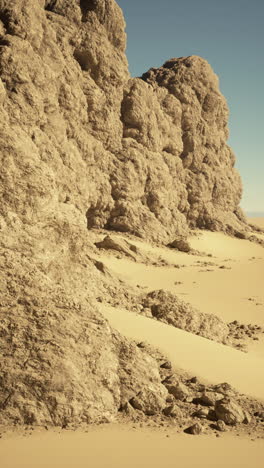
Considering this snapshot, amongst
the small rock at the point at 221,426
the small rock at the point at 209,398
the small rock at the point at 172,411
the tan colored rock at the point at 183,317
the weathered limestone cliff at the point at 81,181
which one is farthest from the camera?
the tan colored rock at the point at 183,317

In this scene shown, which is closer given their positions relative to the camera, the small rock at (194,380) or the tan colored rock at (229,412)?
the tan colored rock at (229,412)

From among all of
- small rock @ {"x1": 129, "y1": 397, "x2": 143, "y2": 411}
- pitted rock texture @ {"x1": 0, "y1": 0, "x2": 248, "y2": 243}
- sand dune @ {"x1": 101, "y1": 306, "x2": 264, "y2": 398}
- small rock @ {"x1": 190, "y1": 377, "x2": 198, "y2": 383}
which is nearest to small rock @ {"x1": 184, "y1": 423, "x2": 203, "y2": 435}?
small rock @ {"x1": 129, "y1": 397, "x2": 143, "y2": 411}

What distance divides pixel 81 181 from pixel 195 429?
1262 centimetres

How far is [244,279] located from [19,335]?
12.6m

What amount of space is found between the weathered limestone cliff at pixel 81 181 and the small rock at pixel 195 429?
1.64 feet

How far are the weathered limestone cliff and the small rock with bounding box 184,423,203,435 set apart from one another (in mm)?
500

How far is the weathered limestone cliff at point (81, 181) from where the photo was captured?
13.3 ft

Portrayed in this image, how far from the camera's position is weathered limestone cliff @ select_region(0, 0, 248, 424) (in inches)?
159

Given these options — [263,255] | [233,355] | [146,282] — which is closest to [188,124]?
[263,255]

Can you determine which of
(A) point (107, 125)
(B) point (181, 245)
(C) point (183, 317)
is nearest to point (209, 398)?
(C) point (183, 317)

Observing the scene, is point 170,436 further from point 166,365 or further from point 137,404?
point 166,365

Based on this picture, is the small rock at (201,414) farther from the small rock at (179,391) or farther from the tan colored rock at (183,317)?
the tan colored rock at (183,317)

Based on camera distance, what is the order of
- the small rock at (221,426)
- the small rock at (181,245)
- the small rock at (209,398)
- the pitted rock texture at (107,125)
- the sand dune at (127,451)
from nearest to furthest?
the sand dune at (127,451) < the small rock at (221,426) < the small rock at (209,398) < the pitted rock texture at (107,125) < the small rock at (181,245)

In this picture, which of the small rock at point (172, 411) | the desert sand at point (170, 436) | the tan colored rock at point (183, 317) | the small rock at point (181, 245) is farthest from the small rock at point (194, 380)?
the small rock at point (181, 245)
